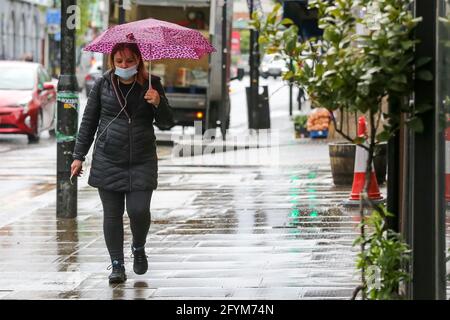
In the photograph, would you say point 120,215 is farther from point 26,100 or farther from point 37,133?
point 37,133

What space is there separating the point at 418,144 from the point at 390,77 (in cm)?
49

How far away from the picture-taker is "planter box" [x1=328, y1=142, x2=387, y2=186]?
14.3 m

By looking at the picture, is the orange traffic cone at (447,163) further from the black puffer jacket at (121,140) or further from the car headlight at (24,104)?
the car headlight at (24,104)

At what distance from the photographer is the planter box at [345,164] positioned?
564 inches

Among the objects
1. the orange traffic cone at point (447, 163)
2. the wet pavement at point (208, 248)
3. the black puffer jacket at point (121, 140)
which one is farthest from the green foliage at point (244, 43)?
the orange traffic cone at point (447, 163)

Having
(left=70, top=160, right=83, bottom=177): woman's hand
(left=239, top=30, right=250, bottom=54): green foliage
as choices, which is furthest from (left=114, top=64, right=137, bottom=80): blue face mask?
(left=239, top=30, right=250, bottom=54): green foliage

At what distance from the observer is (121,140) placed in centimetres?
861

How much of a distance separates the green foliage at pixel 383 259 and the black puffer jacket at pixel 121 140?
2.76 meters

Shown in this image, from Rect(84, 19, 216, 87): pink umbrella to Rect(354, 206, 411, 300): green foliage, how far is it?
294 cm

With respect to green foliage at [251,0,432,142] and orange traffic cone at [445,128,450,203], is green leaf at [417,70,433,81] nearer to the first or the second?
green foliage at [251,0,432,142]

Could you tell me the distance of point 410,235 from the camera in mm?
6156

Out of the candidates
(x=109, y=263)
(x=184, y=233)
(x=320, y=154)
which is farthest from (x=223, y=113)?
(x=109, y=263)

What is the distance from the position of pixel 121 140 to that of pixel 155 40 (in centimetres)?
78
